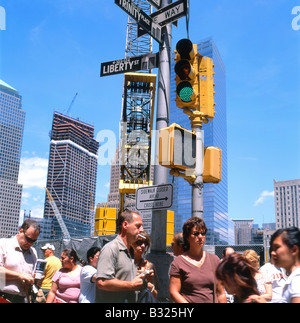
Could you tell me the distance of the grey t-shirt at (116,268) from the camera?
3.37 m

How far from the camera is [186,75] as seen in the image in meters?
5.63

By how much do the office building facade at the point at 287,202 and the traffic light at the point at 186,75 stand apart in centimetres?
8720

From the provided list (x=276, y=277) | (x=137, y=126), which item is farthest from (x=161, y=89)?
(x=137, y=126)

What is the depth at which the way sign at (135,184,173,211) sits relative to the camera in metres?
4.87

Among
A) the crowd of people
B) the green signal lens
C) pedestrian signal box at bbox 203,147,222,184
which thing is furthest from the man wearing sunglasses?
the green signal lens

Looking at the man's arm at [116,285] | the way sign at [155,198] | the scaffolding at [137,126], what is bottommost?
the man's arm at [116,285]

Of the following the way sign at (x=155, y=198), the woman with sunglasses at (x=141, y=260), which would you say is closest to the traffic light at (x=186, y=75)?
the way sign at (x=155, y=198)

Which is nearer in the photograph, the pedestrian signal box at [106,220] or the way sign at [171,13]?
the way sign at [171,13]

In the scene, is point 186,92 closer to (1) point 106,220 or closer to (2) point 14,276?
(2) point 14,276

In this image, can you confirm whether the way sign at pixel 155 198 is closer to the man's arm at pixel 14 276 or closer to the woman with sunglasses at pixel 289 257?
the man's arm at pixel 14 276

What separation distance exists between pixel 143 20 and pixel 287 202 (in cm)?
11745

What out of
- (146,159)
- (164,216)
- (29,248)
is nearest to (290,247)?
(164,216)
